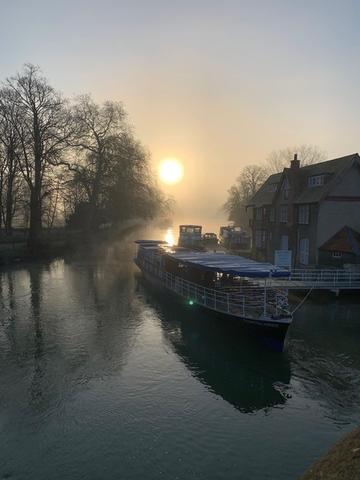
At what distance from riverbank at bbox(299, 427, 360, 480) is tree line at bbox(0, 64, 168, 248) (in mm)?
52669

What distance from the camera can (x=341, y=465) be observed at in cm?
1028

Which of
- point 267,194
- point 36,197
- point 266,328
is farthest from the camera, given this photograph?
point 36,197

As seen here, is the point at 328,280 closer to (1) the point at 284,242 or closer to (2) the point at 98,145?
(1) the point at 284,242

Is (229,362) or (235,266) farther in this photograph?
(235,266)

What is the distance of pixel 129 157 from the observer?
7469 cm

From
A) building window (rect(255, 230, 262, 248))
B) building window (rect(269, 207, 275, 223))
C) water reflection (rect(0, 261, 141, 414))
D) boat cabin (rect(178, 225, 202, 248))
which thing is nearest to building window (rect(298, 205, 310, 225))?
building window (rect(269, 207, 275, 223))

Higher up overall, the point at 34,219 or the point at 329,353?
the point at 34,219

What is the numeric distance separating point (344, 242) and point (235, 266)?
15.7m

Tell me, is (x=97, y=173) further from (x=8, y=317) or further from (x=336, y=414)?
(x=336, y=414)

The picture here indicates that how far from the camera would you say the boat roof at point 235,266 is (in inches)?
959

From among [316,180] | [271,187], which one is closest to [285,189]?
[316,180]

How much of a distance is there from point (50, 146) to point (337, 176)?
38367 mm

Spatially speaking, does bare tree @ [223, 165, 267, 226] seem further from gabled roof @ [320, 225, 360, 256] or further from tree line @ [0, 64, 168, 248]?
gabled roof @ [320, 225, 360, 256]

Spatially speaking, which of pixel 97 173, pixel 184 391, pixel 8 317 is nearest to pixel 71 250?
pixel 97 173
